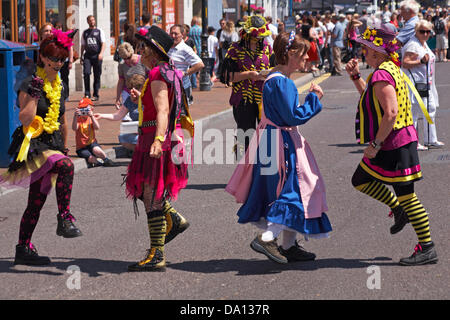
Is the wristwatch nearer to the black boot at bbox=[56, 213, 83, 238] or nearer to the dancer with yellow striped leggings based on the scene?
the dancer with yellow striped leggings

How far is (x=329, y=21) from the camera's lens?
3169cm

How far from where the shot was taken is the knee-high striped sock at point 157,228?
6.40 m

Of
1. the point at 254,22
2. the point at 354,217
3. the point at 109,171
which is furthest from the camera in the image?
the point at 109,171

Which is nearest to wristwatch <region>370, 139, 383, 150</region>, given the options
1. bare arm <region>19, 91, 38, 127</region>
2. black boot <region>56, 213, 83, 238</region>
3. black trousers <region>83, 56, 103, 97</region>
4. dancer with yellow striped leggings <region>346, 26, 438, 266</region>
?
dancer with yellow striped leggings <region>346, 26, 438, 266</region>

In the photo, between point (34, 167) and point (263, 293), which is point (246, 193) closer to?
point (263, 293)

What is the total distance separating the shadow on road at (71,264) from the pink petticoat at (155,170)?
0.55m

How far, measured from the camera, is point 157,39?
6379 mm

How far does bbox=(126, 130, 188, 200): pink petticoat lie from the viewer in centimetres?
638

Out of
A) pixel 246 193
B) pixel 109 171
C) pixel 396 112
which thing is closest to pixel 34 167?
pixel 246 193

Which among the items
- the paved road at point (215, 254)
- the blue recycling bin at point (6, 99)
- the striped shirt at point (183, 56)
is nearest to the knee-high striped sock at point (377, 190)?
the paved road at point (215, 254)

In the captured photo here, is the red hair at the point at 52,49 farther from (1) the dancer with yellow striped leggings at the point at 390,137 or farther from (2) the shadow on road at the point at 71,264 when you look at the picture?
(1) the dancer with yellow striped leggings at the point at 390,137

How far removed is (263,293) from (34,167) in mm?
2075

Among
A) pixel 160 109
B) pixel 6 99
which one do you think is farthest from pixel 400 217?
pixel 6 99

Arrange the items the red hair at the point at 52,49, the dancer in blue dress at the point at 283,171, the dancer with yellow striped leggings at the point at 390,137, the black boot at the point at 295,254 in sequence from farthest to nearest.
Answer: the red hair at the point at 52,49, the black boot at the point at 295,254, the dancer with yellow striped leggings at the point at 390,137, the dancer in blue dress at the point at 283,171
